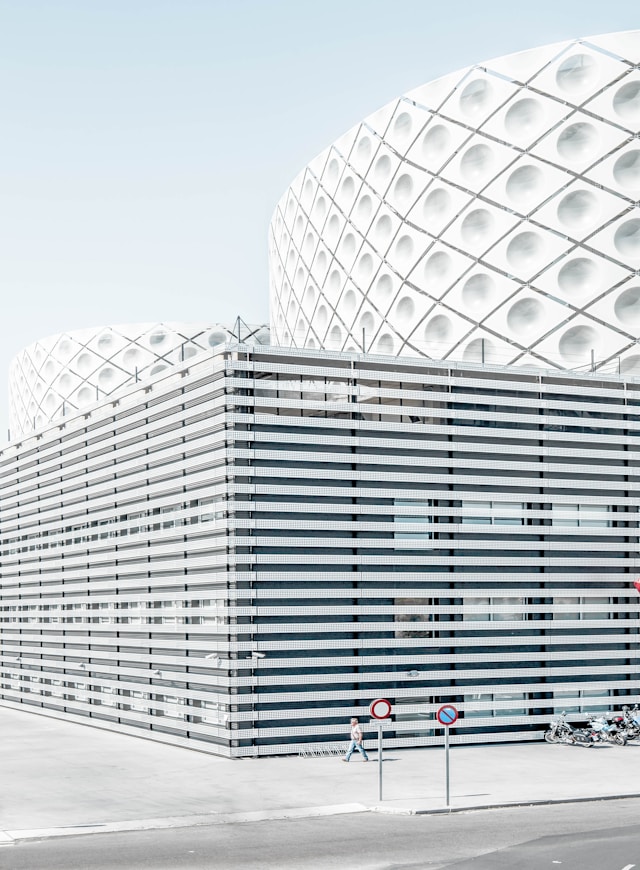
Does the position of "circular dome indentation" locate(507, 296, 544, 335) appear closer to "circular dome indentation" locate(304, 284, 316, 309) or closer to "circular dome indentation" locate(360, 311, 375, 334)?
"circular dome indentation" locate(360, 311, 375, 334)

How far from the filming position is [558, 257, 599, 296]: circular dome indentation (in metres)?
39.2

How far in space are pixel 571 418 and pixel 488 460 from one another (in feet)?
11.1

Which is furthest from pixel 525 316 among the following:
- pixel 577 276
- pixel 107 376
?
pixel 107 376

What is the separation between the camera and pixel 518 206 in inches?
1596

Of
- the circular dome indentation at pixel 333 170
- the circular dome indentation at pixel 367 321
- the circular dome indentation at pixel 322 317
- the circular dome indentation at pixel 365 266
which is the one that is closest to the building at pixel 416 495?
the circular dome indentation at pixel 367 321

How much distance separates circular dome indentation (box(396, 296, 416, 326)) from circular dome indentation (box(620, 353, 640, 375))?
8.98 metres

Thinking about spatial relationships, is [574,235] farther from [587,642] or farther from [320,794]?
[320,794]

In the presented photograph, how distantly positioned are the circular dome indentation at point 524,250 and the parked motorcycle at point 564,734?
16.1 meters

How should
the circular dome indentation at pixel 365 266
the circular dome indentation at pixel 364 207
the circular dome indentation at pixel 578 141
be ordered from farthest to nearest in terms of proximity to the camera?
the circular dome indentation at pixel 364 207 < the circular dome indentation at pixel 365 266 < the circular dome indentation at pixel 578 141

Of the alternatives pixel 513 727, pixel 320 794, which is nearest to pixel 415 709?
pixel 513 727

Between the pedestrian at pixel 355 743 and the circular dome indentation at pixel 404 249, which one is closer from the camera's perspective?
the pedestrian at pixel 355 743

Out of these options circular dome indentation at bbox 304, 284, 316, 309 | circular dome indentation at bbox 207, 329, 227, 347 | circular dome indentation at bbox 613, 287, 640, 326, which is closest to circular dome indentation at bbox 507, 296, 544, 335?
circular dome indentation at bbox 613, 287, 640, 326

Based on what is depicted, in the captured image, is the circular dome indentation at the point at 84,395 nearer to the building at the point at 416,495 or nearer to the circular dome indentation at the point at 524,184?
the building at the point at 416,495

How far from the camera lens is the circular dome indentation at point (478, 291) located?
4103cm
